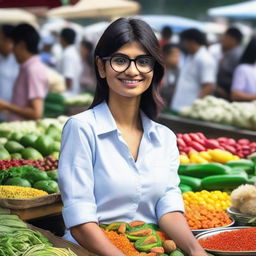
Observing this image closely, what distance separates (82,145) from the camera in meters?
2.71

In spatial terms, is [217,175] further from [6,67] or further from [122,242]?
[6,67]

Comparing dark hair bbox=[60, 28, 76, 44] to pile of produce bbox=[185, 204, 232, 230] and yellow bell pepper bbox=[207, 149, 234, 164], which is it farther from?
pile of produce bbox=[185, 204, 232, 230]

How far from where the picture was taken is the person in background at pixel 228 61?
391 inches

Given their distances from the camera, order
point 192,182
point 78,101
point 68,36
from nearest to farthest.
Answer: point 192,182 < point 78,101 < point 68,36

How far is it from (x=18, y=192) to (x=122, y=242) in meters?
1.29

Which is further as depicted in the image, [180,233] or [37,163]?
[37,163]

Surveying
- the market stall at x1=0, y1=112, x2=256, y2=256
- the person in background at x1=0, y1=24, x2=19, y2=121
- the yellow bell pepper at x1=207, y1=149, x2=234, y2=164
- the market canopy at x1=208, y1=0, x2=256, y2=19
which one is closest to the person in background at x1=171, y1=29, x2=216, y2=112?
the person in background at x1=0, y1=24, x2=19, y2=121

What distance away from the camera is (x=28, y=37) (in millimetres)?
6691

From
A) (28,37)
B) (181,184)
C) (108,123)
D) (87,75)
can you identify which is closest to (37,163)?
(181,184)

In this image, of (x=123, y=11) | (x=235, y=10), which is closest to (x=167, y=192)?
(x=123, y=11)

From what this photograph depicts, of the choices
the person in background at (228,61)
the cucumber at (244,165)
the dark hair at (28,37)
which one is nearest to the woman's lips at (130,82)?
the cucumber at (244,165)

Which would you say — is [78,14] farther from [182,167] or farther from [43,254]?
[43,254]

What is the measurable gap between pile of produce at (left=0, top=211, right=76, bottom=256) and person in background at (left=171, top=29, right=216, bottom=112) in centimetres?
618

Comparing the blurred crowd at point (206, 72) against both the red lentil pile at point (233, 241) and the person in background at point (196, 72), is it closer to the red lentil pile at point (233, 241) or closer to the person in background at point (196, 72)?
the person in background at point (196, 72)
